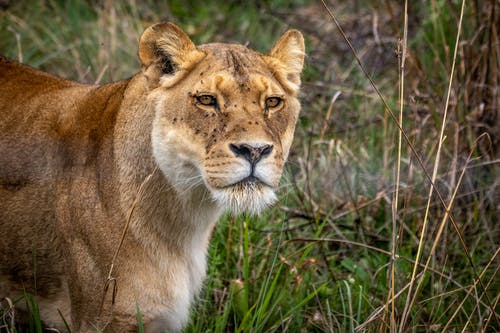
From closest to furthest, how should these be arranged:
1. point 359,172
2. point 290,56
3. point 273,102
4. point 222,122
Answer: point 222,122
point 273,102
point 290,56
point 359,172

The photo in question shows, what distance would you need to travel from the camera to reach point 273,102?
12.5 ft

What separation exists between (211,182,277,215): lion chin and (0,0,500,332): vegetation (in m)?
0.59

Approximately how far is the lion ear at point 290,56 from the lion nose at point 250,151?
70 cm

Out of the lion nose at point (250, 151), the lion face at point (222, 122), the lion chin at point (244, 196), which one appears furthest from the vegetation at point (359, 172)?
the lion nose at point (250, 151)

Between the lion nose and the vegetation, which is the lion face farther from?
the vegetation

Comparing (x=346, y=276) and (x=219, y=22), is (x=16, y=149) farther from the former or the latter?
(x=219, y=22)

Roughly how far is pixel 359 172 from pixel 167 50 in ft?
8.20

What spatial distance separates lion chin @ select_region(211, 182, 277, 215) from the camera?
350cm

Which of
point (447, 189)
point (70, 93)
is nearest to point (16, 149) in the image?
point (70, 93)

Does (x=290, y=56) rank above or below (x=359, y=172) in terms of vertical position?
above

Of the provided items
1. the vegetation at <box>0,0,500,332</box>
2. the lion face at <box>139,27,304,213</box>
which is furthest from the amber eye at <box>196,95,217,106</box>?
the vegetation at <box>0,0,500,332</box>

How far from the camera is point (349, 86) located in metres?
7.50

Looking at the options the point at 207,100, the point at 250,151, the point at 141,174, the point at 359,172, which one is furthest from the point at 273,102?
the point at 359,172

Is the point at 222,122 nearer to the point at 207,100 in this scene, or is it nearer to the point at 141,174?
the point at 207,100
